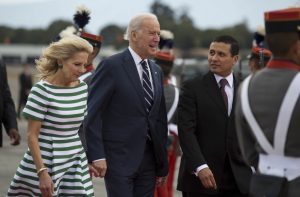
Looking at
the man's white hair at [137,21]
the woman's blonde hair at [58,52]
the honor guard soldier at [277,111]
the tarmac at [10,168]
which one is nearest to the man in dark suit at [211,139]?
the man's white hair at [137,21]

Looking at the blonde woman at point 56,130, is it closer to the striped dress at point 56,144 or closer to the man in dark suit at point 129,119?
the striped dress at point 56,144

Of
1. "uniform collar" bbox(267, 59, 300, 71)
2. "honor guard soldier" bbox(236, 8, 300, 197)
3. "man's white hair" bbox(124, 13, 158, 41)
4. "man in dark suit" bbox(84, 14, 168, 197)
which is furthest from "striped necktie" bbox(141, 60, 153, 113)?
"uniform collar" bbox(267, 59, 300, 71)

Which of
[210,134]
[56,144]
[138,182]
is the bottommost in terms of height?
[138,182]

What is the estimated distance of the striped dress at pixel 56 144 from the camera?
6219 mm

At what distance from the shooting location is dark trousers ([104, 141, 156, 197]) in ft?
22.0

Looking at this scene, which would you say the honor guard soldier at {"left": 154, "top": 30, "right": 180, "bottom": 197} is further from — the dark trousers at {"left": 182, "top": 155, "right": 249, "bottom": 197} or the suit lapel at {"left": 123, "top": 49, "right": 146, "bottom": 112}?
the suit lapel at {"left": 123, "top": 49, "right": 146, "bottom": 112}

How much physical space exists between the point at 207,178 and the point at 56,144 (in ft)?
4.21

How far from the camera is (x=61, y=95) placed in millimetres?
6289

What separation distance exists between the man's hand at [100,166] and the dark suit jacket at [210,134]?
27.6 inches

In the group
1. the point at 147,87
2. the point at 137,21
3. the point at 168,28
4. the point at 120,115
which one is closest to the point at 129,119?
the point at 120,115

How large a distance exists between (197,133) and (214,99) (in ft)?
1.04

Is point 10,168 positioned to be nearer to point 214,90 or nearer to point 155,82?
point 155,82

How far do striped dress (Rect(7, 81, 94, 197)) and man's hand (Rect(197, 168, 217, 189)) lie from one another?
37.3 inches

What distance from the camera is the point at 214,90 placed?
23.0ft
